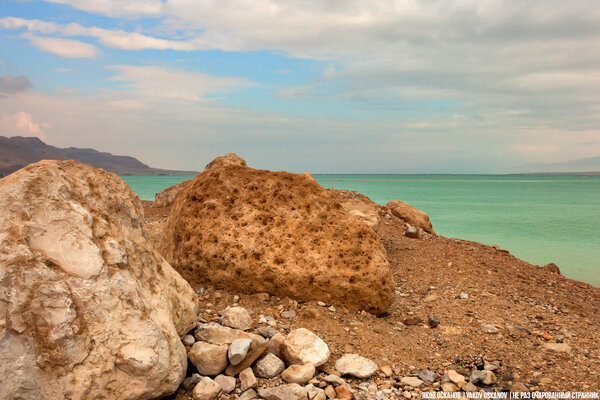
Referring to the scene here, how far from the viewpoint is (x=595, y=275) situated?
1397 cm

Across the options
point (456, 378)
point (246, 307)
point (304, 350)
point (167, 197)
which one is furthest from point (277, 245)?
point (167, 197)

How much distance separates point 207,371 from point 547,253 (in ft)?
57.5

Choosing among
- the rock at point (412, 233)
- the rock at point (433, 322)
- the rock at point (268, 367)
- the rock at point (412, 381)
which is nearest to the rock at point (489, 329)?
the rock at point (433, 322)

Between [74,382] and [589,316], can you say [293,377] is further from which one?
[589,316]

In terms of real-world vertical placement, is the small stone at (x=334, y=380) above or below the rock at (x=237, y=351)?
below

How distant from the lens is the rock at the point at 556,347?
5.23 metres

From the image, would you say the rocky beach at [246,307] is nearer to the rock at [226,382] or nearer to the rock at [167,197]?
the rock at [226,382]

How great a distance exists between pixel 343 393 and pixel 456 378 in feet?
4.15

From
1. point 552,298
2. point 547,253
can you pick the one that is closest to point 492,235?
point 547,253

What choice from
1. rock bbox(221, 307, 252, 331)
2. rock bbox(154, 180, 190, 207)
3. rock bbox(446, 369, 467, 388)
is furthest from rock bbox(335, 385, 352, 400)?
rock bbox(154, 180, 190, 207)

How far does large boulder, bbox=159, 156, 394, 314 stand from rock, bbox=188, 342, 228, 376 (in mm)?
1832

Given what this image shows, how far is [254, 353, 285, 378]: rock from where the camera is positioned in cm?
419

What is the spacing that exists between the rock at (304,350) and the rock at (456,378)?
125 centimetres

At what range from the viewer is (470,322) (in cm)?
607
